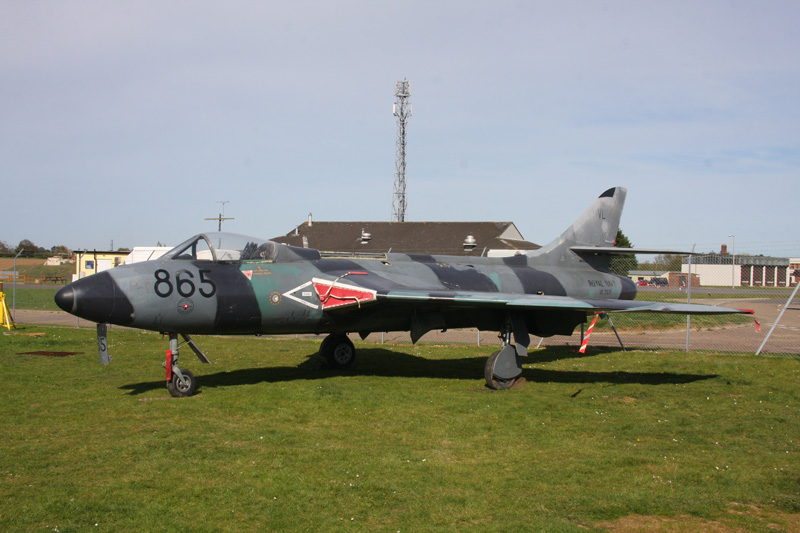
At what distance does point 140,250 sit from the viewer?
37.6 m

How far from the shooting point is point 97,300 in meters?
9.73

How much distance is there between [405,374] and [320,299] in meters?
2.96

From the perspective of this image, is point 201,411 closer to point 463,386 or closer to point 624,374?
point 463,386

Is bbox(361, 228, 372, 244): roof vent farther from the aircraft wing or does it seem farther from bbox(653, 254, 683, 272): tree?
the aircraft wing

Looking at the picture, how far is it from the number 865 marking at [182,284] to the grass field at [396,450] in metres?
1.82

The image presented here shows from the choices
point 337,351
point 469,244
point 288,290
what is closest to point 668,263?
point 337,351

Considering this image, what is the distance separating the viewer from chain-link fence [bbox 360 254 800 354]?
1880 cm

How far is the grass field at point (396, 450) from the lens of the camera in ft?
18.1

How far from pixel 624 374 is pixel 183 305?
9.42m

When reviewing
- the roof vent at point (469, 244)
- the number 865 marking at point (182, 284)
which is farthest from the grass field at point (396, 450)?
the roof vent at point (469, 244)

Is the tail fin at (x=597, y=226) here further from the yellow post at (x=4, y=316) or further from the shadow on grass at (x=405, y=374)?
the yellow post at (x=4, y=316)

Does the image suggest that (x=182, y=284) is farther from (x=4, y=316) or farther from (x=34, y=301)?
(x=34, y=301)

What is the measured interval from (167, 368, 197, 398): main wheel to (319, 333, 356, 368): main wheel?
12.8 ft

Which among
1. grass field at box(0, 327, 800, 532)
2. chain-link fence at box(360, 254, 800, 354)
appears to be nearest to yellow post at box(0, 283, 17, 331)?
grass field at box(0, 327, 800, 532)
